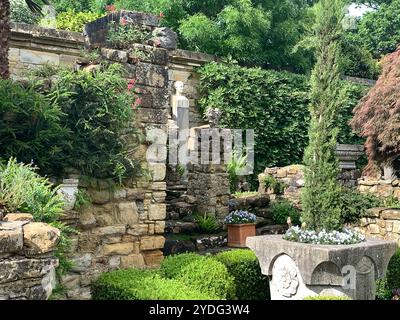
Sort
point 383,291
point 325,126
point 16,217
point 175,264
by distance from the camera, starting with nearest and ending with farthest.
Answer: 1. point 16,217
2. point 175,264
3. point 325,126
4. point 383,291

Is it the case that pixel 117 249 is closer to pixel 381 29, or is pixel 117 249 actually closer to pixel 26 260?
pixel 26 260

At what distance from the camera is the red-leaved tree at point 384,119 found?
34.0 feet

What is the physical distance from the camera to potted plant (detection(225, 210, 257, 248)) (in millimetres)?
9422

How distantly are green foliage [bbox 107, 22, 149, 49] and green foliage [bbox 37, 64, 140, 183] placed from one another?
46 centimetres

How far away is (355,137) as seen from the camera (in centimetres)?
1694

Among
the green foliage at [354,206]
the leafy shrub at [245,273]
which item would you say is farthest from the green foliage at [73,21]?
the leafy shrub at [245,273]

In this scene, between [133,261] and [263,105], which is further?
[263,105]

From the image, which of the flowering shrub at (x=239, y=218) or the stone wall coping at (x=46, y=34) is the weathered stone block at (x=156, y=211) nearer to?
the flowering shrub at (x=239, y=218)

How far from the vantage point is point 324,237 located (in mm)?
6000

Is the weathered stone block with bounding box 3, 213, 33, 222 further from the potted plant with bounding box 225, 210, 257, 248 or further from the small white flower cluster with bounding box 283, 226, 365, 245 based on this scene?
the potted plant with bounding box 225, 210, 257, 248

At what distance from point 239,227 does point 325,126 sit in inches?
143

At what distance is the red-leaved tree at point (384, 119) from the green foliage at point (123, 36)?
6.03 metres

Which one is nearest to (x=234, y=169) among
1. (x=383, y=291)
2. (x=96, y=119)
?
Answer: (x=383, y=291)
